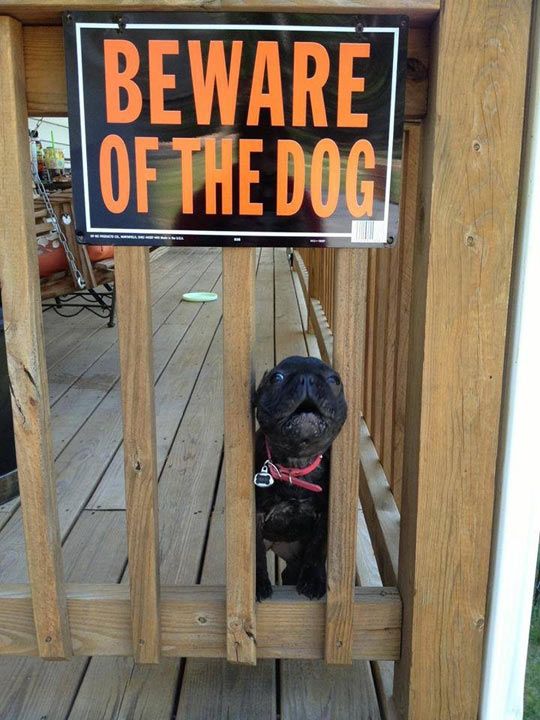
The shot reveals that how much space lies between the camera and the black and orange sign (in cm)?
125

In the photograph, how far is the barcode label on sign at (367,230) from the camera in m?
1.34

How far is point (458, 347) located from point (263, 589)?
740mm

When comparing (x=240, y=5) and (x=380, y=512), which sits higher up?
(x=240, y=5)

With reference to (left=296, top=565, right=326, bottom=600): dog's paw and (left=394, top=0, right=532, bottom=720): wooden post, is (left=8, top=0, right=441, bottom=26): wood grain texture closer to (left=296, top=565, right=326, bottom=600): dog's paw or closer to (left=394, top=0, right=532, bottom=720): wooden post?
(left=394, top=0, right=532, bottom=720): wooden post

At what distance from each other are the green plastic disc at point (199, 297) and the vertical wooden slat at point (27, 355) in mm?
4800

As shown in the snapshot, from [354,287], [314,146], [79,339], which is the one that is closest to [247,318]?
[354,287]

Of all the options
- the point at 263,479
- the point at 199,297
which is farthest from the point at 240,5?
the point at 199,297

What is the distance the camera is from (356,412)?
147 centimetres

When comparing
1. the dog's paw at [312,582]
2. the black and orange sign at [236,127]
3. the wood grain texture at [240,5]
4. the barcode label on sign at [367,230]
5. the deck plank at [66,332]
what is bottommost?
the deck plank at [66,332]

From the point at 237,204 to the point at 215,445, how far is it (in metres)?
1.98

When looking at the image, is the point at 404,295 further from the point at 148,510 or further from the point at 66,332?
the point at 66,332

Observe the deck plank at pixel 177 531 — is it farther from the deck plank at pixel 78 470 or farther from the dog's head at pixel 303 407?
the dog's head at pixel 303 407

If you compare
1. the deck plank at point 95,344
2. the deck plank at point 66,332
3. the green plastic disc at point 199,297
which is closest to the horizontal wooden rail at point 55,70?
the deck plank at point 95,344

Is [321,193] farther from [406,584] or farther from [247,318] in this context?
[406,584]
